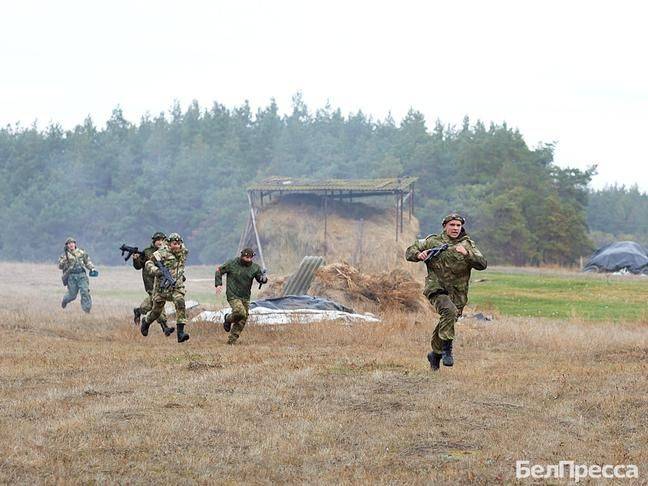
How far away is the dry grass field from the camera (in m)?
7.44

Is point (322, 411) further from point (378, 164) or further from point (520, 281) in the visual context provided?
point (378, 164)

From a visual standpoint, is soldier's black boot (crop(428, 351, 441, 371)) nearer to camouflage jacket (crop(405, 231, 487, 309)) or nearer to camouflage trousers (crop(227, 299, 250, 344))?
camouflage jacket (crop(405, 231, 487, 309))

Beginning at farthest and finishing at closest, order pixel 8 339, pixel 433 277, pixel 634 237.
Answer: pixel 634 237 → pixel 8 339 → pixel 433 277

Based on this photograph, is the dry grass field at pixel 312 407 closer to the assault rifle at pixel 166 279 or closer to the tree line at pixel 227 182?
the assault rifle at pixel 166 279

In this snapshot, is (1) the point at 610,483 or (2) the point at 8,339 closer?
(1) the point at 610,483

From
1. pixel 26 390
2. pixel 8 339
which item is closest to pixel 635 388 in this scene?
pixel 26 390

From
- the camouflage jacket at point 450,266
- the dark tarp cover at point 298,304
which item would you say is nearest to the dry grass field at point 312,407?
the camouflage jacket at point 450,266

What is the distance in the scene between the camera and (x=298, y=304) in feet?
67.5

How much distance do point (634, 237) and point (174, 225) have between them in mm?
38240

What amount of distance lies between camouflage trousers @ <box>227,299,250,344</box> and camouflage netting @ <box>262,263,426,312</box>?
6.44 m

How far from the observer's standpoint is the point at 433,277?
41.9 feet

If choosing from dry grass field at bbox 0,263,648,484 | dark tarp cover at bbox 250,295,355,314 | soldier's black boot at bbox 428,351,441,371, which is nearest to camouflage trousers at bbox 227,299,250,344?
dry grass field at bbox 0,263,648,484

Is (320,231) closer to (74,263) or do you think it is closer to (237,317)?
(74,263)

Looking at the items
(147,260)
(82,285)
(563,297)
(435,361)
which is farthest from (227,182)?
(435,361)
